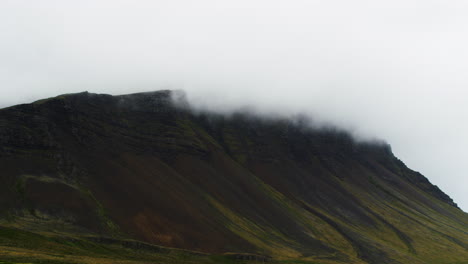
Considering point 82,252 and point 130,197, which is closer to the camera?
point 82,252

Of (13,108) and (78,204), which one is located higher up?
(13,108)

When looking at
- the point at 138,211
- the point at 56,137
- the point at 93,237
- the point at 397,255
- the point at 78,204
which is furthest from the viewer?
the point at 397,255

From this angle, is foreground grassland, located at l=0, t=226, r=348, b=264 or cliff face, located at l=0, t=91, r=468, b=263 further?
cliff face, located at l=0, t=91, r=468, b=263

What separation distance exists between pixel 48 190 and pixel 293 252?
90.4 meters

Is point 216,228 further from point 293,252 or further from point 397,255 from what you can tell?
point 397,255

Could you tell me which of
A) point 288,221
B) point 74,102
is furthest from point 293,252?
point 74,102

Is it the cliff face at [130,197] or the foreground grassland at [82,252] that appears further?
the cliff face at [130,197]

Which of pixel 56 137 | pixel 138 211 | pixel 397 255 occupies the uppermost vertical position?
pixel 56 137

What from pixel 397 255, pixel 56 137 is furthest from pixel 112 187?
pixel 397 255

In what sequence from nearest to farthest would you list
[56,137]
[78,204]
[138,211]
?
1. [78,204]
2. [138,211]
3. [56,137]

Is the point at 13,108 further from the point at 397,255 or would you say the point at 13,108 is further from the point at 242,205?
the point at 397,255

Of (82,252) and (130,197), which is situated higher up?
(130,197)

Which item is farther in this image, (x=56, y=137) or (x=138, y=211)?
(x=56, y=137)

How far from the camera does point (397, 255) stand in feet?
611
